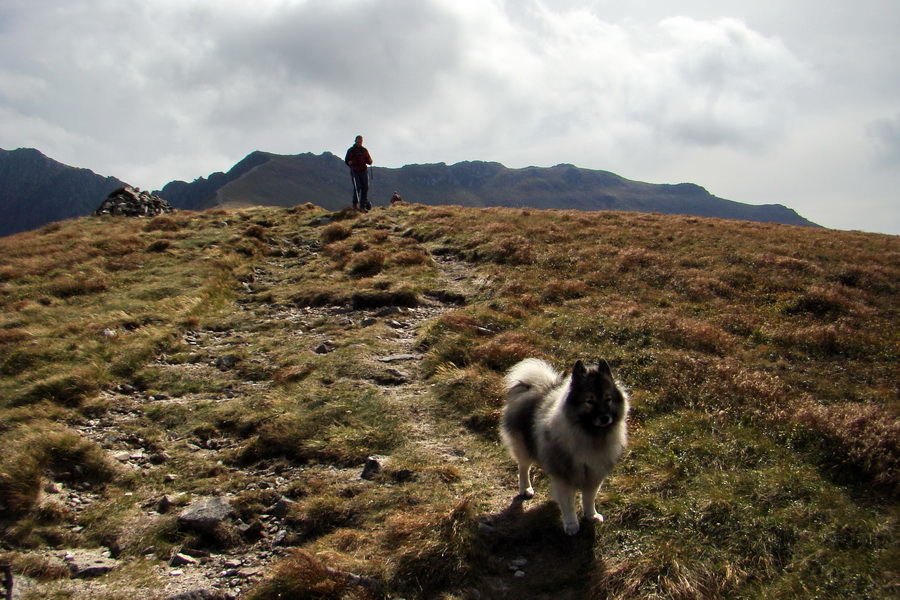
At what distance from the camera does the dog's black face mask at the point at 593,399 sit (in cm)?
609

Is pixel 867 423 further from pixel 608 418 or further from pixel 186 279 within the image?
pixel 186 279

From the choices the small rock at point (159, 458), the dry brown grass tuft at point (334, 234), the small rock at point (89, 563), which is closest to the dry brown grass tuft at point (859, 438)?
the small rock at point (89, 563)

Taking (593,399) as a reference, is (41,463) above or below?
below

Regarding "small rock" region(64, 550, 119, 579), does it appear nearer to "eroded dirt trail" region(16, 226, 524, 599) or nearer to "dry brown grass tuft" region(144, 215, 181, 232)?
"eroded dirt trail" region(16, 226, 524, 599)

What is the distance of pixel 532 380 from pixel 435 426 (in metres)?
2.36

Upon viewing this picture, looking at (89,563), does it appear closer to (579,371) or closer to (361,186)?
(579,371)

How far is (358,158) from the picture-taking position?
2886 cm

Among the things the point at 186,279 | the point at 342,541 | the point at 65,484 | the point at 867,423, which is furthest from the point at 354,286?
the point at 867,423

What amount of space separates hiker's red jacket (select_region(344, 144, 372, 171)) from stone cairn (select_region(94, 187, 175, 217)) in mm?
13479

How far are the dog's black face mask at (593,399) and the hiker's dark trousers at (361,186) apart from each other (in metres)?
24.8

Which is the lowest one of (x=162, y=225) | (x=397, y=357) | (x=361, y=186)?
(x=397, y=357)

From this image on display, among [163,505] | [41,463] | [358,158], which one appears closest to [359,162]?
[358,158]

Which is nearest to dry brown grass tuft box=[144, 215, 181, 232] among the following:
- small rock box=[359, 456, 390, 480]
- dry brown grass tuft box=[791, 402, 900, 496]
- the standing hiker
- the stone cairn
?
the stone cairn

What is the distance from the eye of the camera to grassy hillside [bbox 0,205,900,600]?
5.62 meters
